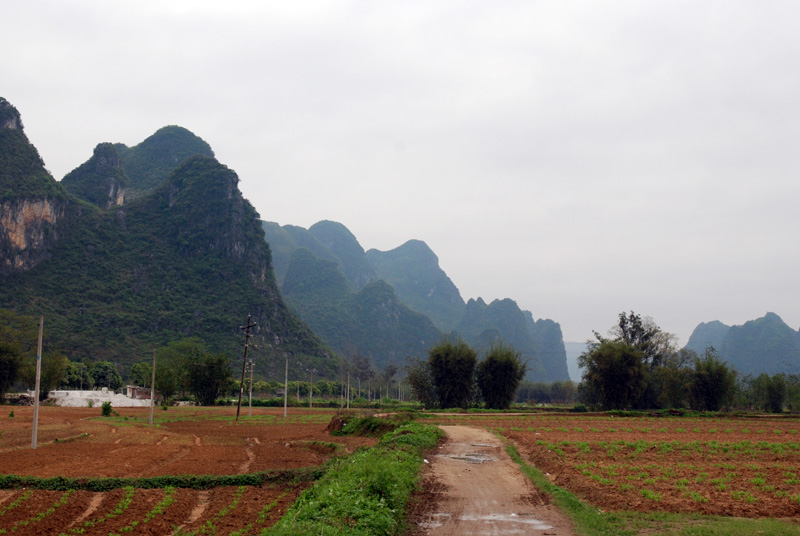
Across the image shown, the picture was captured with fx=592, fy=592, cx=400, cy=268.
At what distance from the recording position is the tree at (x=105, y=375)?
102m

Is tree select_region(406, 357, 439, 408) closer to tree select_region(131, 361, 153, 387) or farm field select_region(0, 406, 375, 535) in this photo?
tree select_region(131, 361, 153, 387)

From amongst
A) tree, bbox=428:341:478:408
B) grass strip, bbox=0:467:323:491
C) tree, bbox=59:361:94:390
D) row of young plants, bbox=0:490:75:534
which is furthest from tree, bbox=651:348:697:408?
tree, bbox=59:361:94:390

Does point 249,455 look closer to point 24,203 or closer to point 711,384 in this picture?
point 711,384

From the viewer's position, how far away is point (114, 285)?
13762cm

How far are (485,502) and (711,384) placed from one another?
6741cm

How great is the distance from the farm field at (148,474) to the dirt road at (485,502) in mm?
3698

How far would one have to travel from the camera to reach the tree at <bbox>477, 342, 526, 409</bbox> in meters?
76.4

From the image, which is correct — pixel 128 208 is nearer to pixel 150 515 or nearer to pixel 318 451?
pixel 318 451

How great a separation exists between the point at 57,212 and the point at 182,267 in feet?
104

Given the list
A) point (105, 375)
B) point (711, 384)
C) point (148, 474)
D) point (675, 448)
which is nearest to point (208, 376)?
point (105, 375)

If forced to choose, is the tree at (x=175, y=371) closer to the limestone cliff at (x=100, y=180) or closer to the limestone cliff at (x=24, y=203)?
the limestone cliff at (x=24, y=203)

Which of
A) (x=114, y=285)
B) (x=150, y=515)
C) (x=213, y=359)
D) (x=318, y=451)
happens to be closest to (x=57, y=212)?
(x=114, y=285)

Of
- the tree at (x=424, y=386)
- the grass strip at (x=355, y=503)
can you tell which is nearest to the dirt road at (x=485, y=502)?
the grass strip at (x=355, y=503)

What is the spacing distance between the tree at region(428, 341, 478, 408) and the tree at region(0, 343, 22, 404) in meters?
48.6
